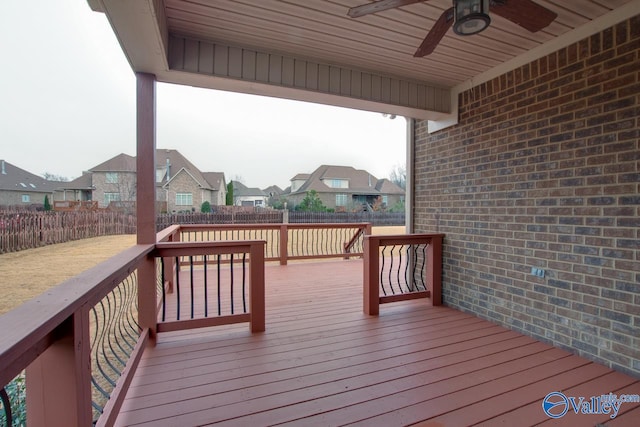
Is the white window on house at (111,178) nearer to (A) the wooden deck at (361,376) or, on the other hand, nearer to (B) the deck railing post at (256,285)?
(B) the deck railing post at (256,285)

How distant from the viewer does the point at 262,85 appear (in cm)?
278

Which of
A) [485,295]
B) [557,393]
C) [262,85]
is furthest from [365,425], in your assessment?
[262,85]

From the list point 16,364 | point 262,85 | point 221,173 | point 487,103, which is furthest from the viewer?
point 221,173

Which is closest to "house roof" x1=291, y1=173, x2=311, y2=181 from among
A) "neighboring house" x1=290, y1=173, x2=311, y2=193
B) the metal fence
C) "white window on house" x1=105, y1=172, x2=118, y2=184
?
"neighboring house" x1=290, y1=173, x2=311, y2=193

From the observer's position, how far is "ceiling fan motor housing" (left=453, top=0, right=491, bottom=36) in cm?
155

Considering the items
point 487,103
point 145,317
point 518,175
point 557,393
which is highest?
point 487,103

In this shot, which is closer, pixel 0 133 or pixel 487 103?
pixel 0 133

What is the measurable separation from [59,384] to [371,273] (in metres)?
2.68

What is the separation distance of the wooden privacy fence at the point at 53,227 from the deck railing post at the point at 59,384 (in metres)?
2.04

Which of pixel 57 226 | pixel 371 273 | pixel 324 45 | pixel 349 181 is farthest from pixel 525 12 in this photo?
pixel 349 181

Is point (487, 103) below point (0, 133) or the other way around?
the other way around

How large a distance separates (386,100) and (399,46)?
0.67 meters

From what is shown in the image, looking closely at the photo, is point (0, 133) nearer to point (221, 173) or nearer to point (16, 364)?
point (16, 364)

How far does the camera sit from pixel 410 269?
13.8 feet
